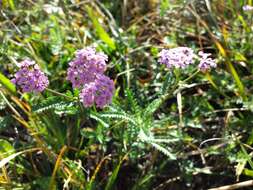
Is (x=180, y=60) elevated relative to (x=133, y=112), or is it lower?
elevated

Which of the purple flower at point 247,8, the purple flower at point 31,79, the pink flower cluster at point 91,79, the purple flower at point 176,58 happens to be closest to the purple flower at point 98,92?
the pink flower cluster at point 91,79

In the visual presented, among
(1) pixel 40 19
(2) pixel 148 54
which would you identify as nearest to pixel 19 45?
(1) pixel 40 19

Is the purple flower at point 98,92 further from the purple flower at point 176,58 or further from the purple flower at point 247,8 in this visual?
the purple flower at point 247,8

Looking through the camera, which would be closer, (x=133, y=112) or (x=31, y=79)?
(x=31, y=79)

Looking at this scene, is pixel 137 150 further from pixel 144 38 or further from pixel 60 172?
pixel 144 38

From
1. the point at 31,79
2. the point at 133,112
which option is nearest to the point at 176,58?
the point at 133,112

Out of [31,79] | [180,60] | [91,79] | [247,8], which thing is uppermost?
[31,79]

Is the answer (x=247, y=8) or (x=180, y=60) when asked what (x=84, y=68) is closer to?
(x=180, y=60)
